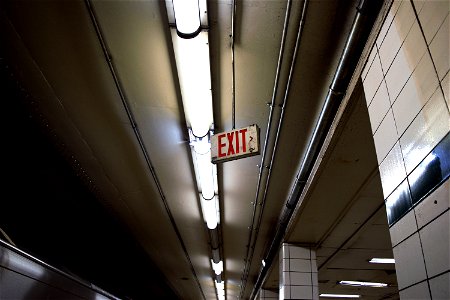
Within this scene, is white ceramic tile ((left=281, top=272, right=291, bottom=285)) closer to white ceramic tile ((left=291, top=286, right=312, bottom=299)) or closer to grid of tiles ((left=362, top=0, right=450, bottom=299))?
white ceramic tile ((left=291, top=286, right=312, bottom=299))

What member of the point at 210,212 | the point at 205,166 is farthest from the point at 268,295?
the point at 205,166

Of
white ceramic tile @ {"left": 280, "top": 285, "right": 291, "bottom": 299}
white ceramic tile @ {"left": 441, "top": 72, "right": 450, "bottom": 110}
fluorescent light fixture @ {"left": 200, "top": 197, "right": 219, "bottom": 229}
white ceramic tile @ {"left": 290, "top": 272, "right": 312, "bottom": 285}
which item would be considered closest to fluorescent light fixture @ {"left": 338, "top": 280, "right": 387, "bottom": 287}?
white ceramic tile @ {"left": 290, "top": 272, "right": 312, "bottom": 285}

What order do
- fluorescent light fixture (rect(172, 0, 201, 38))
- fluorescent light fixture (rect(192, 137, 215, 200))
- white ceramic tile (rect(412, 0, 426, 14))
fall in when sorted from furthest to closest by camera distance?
fluorescent light fixture (rect(192, 137, 215, 200))
fluorescent light fixture (rect(172, 0, 201, 38))
white ceramic tile (rect(412, 0, 426, 14))

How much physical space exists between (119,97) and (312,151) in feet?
7.09

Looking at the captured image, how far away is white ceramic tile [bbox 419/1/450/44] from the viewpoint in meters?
1.58

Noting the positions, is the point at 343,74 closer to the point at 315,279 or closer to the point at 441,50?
the point at 441,50

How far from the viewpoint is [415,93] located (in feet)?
5.94

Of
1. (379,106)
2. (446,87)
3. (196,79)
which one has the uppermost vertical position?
(196,79)

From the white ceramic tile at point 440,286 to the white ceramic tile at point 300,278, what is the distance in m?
4.61

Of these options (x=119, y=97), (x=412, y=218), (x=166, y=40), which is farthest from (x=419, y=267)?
(x=119, y=97)

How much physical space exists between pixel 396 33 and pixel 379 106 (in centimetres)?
46

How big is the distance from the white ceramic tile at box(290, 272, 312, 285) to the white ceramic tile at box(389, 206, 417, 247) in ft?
14.1

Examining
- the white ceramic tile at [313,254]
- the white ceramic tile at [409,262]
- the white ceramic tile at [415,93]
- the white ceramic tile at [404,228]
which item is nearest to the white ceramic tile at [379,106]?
the white ceramic tile at [415,93]

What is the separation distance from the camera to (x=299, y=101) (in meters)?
3.51
